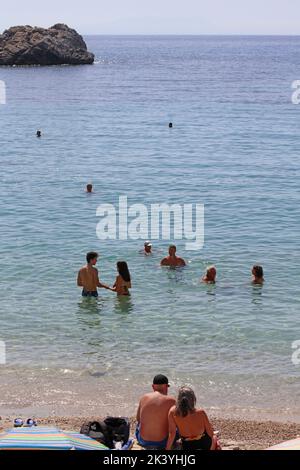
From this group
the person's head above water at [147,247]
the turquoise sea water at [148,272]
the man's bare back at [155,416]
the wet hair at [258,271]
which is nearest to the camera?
the man's bare back at [155,416]

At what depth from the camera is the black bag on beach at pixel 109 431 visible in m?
11.4

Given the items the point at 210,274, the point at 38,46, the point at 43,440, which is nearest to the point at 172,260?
the point at 210,274

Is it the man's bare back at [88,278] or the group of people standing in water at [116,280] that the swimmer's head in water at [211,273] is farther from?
the man's bare back at [88,278]

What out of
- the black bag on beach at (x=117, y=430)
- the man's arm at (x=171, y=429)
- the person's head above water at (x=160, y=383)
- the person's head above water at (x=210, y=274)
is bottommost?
the person's head above water at (x=210, y=274)

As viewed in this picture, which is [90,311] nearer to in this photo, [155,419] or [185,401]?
[155,419]

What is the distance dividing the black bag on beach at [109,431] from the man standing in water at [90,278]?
27.9ft

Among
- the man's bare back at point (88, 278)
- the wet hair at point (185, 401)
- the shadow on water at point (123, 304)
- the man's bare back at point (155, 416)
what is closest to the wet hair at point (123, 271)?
the shadow on water at point (123, 304)

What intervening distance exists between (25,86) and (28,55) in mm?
33040

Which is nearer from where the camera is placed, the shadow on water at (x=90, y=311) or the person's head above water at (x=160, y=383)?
the person's head above water at (x=160, y=383)

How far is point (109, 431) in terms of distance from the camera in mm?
11609

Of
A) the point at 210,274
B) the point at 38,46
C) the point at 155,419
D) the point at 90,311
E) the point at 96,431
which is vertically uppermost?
the point at 38,46

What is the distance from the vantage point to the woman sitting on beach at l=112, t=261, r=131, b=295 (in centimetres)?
2052

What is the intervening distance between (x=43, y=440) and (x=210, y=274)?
41.2ft

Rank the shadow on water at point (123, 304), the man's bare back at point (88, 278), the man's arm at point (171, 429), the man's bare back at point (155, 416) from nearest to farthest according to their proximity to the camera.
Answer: the man's arm at point (171, 429), the man's bare back at point (155, 416), the shadow on water at point (123, 304), the man's bare back at point (88, 278)
